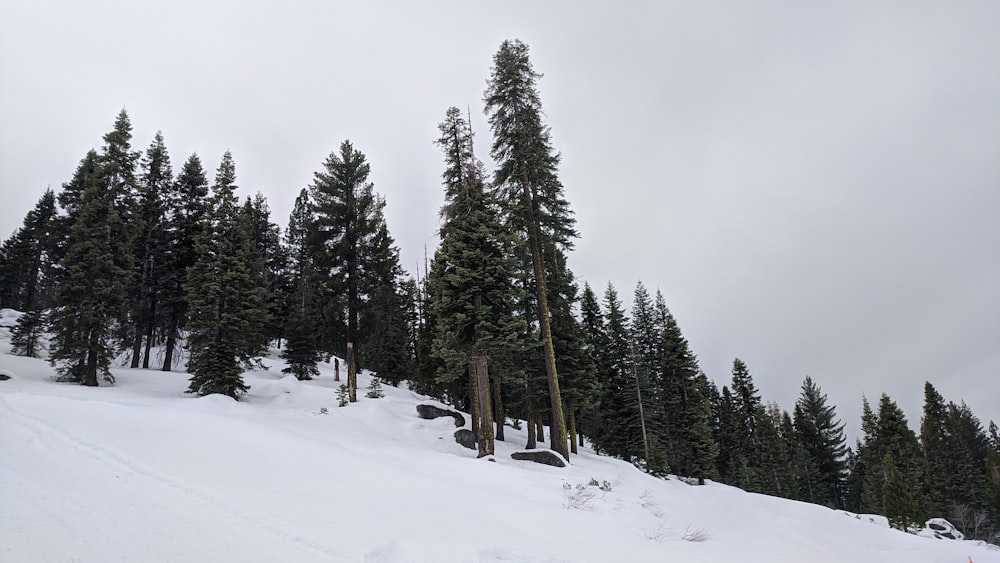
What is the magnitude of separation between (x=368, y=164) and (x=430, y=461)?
65.5 ft

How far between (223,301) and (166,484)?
1911 centimetres

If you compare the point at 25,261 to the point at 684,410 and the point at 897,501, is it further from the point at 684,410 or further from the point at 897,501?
the point at 897,501

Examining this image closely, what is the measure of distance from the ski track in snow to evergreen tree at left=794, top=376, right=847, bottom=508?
62658 mm

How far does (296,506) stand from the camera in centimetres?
657

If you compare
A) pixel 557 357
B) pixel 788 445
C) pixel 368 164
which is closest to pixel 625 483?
pixel 557 357

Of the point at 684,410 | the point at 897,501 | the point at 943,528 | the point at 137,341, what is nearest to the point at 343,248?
the point at 137,341

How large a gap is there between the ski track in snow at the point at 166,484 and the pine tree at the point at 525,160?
50.3ft

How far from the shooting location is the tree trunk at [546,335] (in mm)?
18703

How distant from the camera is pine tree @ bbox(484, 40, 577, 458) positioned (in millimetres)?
20750

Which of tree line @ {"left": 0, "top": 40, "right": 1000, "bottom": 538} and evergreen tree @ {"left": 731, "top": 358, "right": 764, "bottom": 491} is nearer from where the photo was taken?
tree line @ {"left": 0, "top": 40, "right": 1000, "bottom": 538}

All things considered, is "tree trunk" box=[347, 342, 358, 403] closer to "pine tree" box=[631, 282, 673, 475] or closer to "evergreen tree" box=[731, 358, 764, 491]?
"pine tree" box=[631, 282, 673, 475]

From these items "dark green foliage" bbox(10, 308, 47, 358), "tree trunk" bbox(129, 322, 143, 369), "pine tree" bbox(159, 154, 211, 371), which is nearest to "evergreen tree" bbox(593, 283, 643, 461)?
"pine tree" bbox(159, 154, 211, 371)

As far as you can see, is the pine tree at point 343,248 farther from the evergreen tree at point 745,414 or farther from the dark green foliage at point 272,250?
the evergreen tree at point 745,414

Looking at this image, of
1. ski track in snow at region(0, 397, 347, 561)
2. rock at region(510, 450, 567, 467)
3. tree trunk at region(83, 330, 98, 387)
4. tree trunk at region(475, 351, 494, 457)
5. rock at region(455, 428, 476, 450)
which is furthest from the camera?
tree trunk at region(83, 330, 98, 387)
